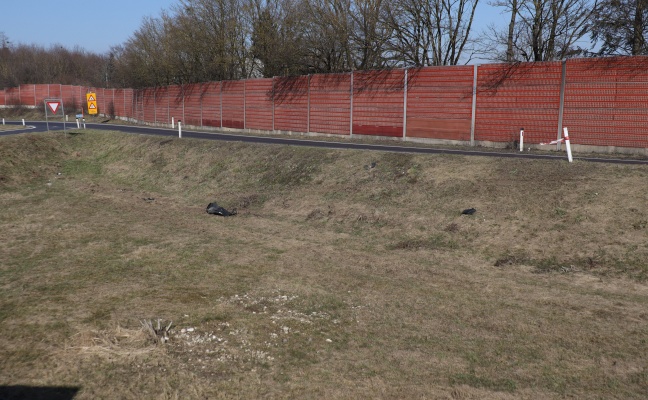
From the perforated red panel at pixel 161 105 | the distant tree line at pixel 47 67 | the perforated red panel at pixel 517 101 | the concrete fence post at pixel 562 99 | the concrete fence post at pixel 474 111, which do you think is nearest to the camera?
the concrete fence post at pixel 562 99

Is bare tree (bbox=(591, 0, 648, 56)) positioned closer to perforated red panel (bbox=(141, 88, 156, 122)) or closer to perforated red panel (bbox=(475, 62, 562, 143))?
perforated red panel (bbox=(475, 62, 562, 143))

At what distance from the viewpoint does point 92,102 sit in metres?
57.6

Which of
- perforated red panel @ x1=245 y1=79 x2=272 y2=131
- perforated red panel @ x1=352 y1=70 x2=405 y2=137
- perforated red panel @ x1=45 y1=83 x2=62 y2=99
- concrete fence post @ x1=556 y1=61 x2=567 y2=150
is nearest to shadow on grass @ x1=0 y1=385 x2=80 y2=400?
concrete fence post @ x1=556 y1=61 x2=567 y2=150

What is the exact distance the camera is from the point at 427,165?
1778 cm

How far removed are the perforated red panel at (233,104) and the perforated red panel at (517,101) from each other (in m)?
18.6

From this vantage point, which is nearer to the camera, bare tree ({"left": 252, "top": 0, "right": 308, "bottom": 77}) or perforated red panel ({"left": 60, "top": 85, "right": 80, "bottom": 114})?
bare tree ({"left": 252, "top": 0, "right": 308, "bottom": 77})

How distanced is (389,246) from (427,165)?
524 centimetres

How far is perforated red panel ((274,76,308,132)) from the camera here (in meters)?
32.1

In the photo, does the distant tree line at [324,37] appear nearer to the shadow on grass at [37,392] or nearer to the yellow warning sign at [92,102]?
the yellow warning sign at [92,102]

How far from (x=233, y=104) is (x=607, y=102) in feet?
82.3

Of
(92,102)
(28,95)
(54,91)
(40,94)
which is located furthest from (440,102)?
(28,95)

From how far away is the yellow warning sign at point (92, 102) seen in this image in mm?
56906

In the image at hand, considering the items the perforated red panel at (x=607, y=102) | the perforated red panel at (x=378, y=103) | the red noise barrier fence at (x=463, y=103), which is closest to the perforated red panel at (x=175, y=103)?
the red noise barrier fence at (x=463, y=103)

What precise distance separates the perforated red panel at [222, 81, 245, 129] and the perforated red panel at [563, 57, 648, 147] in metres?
22.5
